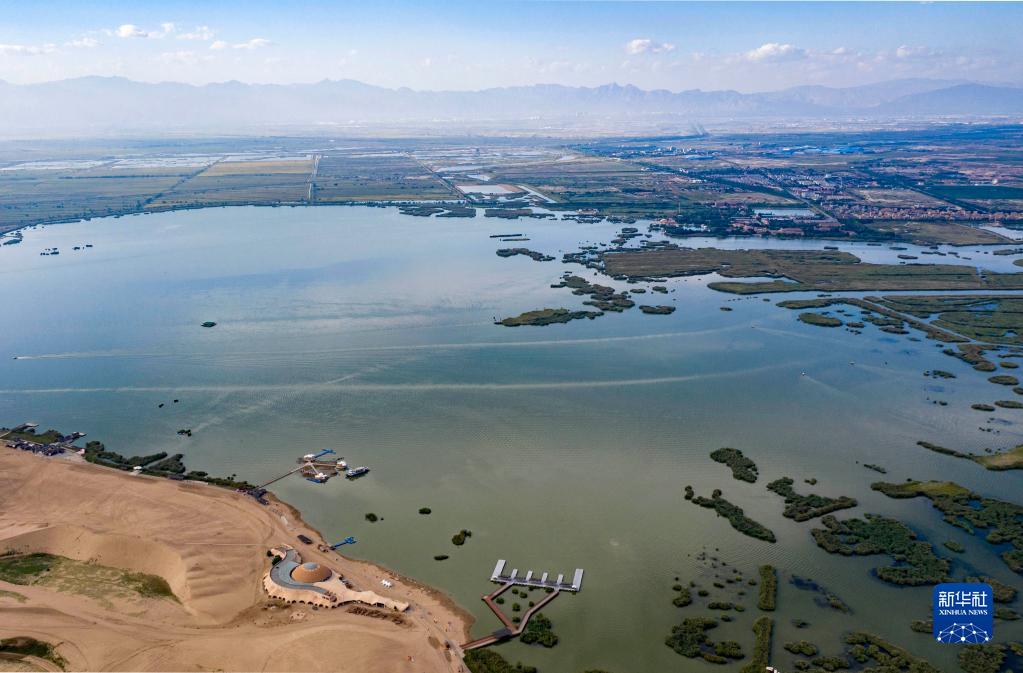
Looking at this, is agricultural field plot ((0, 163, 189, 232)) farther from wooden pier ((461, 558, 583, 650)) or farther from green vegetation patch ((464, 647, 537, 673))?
green vegetation patch ((464, 647, 537, 673))

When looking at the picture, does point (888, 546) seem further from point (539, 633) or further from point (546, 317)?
point (546, 317)

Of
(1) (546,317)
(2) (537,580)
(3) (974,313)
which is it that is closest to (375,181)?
(1) (546,317)

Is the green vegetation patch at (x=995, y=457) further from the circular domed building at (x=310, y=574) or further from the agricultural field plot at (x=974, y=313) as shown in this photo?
the circular domed building at (x=310, y=574)

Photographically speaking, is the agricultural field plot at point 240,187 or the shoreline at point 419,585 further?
the agricultural field plot at point 240,187

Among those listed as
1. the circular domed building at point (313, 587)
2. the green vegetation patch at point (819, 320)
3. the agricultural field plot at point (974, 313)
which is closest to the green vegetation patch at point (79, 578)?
the circular domed building at point (313, 587)

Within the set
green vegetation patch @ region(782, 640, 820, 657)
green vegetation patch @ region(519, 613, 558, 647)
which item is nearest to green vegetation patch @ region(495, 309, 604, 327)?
green vegetation patch @ region(519, 613, 558, 647)
